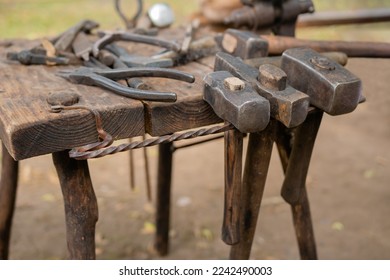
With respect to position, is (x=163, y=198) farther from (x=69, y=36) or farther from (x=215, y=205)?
(x=69, y=36)

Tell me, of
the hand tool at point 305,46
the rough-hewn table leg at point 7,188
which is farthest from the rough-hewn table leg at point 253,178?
the rough-hewn table leg at point 7,188

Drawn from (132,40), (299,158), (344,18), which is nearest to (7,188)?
(132,40)

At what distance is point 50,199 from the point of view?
2938mm

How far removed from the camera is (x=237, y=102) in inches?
45.7

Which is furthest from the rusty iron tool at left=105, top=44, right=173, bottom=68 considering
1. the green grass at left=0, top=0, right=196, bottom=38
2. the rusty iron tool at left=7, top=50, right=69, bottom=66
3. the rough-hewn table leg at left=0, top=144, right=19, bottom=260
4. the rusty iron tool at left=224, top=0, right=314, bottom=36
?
the green grass at left=0, top=0, right=196, bottom=38

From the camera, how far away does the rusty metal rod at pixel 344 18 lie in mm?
2631

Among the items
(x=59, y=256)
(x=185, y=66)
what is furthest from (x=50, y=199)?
(x=185, y=66)

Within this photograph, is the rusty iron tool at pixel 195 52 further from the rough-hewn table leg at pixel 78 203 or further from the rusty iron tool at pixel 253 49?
the rough-hewn table leg at pixel 78 203

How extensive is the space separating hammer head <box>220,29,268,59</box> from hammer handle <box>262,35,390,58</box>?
54 mm

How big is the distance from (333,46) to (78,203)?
2.83 ft

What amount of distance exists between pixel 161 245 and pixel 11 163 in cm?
90

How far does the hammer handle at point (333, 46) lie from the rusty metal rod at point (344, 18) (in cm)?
105

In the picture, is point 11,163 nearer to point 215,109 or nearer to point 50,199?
point 215,109
